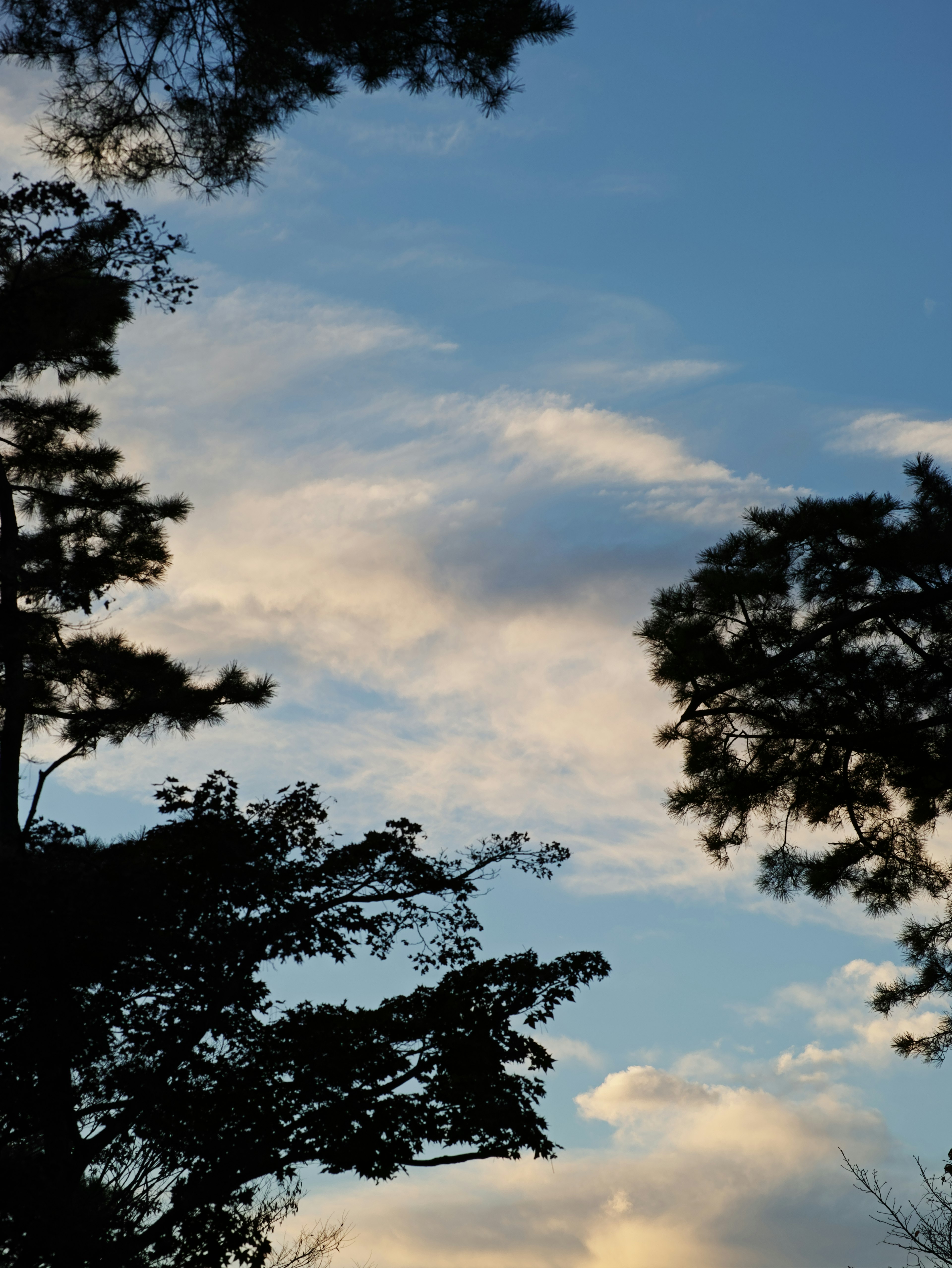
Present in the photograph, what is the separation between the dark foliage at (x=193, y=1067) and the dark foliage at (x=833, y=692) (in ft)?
7.77

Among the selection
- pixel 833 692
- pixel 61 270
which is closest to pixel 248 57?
pixel 61 270

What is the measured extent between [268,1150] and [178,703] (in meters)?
6.05

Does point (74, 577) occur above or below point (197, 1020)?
above

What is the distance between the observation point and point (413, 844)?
9867 mm

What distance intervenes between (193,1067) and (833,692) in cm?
631

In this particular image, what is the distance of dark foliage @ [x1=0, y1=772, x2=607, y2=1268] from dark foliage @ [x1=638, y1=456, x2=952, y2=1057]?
7.77 feet

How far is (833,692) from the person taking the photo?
372 inches

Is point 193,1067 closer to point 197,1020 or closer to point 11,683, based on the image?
point 197,1020

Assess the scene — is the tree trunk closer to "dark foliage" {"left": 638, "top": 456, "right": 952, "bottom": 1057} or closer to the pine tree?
the pine tree

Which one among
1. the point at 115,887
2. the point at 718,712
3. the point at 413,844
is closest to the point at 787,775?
the point at 718,712

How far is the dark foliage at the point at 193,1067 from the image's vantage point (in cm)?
782

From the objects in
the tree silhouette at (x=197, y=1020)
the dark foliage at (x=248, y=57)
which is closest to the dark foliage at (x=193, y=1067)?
the tree silhouette at (x=197, y=1020)

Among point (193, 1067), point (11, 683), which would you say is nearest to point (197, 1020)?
point (193, 1067)

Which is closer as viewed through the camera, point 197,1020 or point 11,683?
point 197,1020
